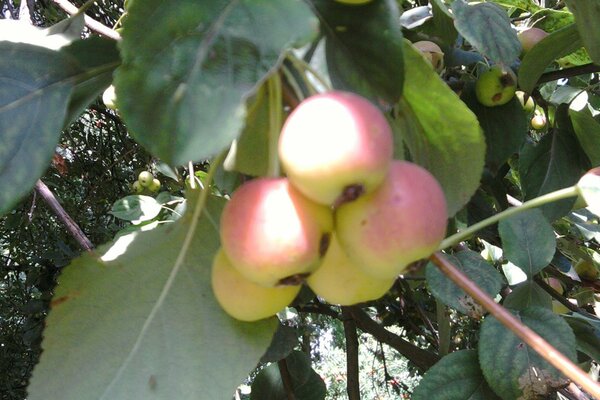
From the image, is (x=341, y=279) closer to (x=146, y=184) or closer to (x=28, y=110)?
(x=28, y=110)

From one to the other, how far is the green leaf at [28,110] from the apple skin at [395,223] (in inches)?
9.8

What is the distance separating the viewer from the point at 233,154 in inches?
19.5

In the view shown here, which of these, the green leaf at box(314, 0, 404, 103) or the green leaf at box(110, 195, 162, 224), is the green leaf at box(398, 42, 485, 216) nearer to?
the green leaf at box(314, 0, 404, 103)

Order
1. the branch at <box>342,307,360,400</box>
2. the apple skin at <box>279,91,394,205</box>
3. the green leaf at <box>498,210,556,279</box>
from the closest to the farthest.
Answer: the apple skin at <box>279,91,394,205</box> → the green leaf at <box>498,210,556,279</box> → the branch at <box>342,307,360,400</box>

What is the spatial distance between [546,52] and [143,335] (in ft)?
2.12

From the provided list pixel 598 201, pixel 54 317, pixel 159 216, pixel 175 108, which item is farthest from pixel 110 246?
pixel 159 216

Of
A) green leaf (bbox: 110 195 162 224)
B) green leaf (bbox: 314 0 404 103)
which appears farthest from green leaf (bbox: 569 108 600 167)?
green leaf (bbox: 110 195 162 224)

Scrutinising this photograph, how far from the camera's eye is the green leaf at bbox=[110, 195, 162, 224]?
1.47 meters

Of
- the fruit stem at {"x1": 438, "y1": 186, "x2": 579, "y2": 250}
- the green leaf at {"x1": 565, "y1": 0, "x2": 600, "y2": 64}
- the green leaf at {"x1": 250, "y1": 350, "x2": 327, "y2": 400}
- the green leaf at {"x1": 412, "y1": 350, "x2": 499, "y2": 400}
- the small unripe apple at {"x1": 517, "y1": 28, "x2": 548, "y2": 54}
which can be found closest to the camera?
the fruit stem at {"x1": 438, "y1": 186, "x2": 579, "y2": 250}

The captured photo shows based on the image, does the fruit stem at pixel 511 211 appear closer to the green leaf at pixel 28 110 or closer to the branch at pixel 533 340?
the branch at pixel 533 340

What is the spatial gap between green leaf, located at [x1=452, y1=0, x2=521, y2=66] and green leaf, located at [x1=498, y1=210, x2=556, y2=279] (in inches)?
8.8

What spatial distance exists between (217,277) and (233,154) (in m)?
0.14

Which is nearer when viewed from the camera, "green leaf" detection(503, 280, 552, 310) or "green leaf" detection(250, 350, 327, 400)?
"green leaf" detection(503, 280, 552, 310)

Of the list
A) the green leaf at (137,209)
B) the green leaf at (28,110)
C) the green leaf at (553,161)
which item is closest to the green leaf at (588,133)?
the green leaf at (553,161)
